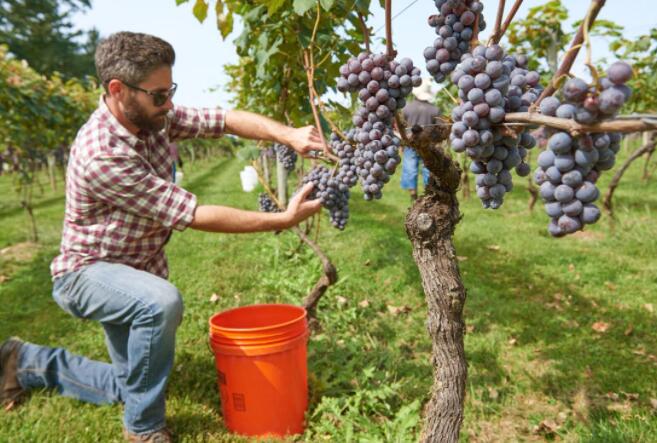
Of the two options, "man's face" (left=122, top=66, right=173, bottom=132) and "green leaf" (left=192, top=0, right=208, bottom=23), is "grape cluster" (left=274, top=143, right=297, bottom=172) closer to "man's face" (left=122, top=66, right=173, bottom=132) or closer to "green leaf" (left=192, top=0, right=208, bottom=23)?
"green leaf" (left=192, top=0, right=208, bottom=23)

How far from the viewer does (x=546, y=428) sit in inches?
103

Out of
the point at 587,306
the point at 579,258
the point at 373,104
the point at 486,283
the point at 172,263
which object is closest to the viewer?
the point at 373,104

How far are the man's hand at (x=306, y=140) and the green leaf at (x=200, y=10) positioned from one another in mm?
902

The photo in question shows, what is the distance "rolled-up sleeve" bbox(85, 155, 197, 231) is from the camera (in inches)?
90.9

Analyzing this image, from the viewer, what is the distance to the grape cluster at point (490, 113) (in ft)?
3.90

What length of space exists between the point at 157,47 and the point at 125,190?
721 millimetres

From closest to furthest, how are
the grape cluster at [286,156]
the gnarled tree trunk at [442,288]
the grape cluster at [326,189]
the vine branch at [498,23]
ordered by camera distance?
the vine branch at [498,23]
the gnarled tree trunk at [442,288]
the grape cluster at [326,189]
the grape cluster at [286,156]

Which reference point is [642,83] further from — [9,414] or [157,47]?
[9,414]

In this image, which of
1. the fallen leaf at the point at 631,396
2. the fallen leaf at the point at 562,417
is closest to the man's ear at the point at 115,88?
the fallen leaf at the point at 562,417

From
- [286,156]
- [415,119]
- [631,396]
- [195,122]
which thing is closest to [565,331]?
[631,396]

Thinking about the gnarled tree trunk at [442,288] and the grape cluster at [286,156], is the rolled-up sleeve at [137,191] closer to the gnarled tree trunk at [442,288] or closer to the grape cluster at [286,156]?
the gnarled tree trunk at [442,288]

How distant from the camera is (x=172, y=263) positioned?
604 centimetres

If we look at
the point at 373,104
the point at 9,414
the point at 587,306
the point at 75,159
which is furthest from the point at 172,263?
the point at 373,104

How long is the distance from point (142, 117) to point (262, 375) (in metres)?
1.41
